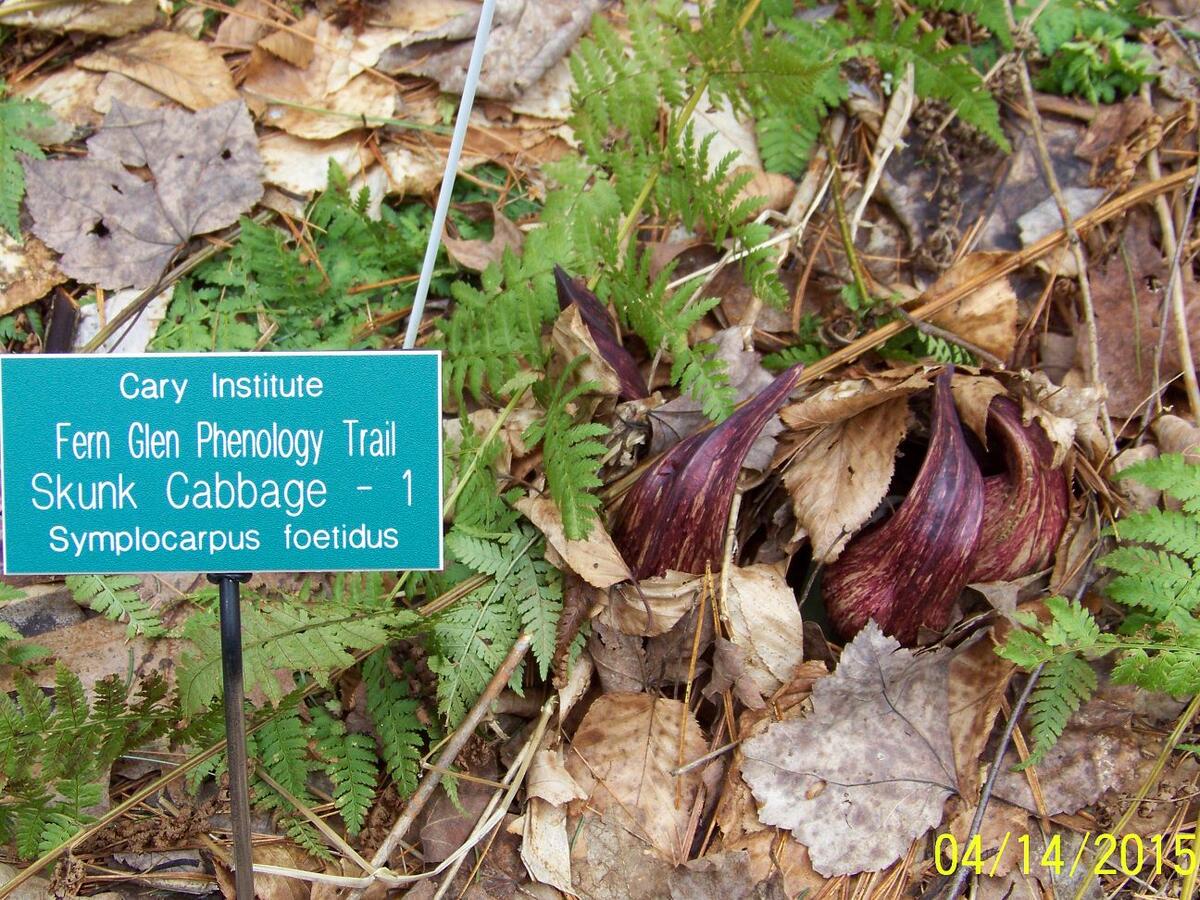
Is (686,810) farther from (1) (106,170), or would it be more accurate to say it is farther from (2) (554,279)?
(1) (106,170)

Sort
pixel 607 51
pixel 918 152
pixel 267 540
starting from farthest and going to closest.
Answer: pixel 918 152 < pixel 607 51 < pixel 267 540

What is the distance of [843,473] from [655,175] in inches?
35.8

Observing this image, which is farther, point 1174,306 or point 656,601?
point 1174,306

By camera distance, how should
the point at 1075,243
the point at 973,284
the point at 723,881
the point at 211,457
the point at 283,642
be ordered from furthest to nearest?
the point at 1075,243 → the point at 973,284 → the point at 723,881 → the point at 283,642 → the point at 211,457

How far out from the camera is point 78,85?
8.84ft


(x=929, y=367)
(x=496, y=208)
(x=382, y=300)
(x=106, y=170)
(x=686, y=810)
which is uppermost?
(x=106, y=170)

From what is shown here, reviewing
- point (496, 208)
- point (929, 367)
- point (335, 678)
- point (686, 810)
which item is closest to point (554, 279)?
point (496, 208)

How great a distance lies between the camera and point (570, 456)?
1951 mm

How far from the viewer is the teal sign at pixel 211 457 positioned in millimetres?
1530

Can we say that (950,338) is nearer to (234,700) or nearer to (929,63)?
(929,63)

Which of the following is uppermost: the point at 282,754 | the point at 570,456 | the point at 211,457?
the point at 211,457

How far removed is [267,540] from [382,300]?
1.17 meters

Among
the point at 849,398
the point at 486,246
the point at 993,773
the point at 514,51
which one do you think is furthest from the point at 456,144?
the point at 993,773

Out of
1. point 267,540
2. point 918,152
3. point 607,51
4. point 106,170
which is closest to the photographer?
point 267,540
